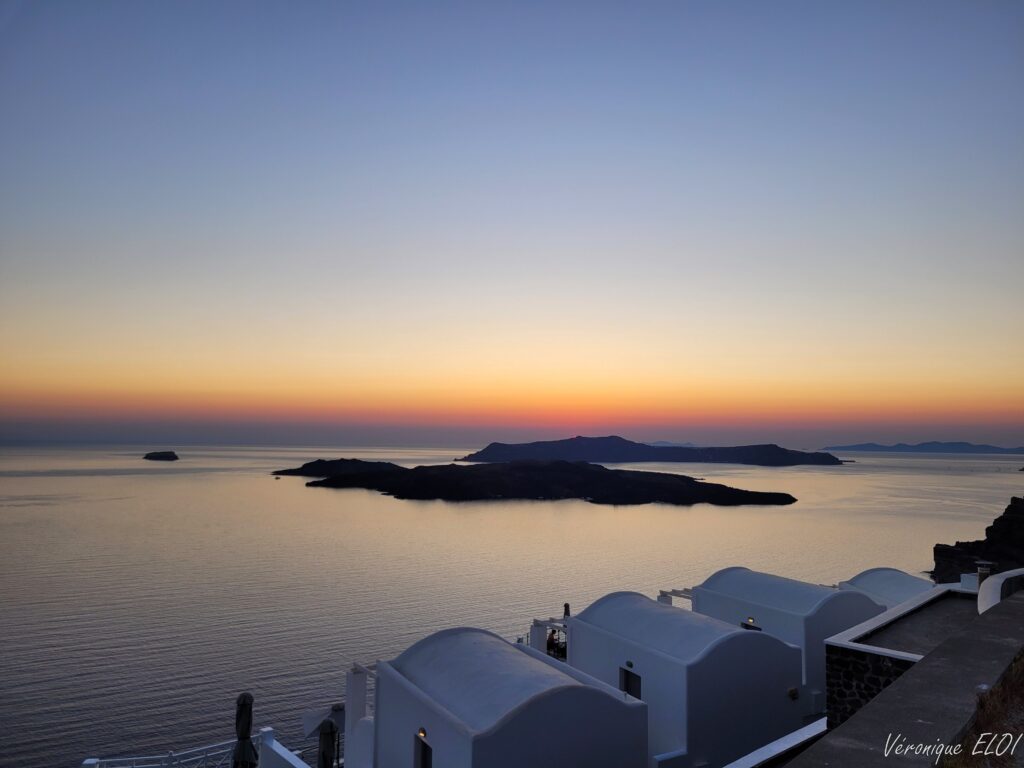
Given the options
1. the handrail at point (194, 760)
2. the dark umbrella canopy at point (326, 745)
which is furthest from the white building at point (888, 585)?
the handrail at point (194, 760)

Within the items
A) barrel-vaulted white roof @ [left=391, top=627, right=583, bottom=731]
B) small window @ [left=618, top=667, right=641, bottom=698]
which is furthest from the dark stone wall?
small window @ [left=618, top=667, right=641, bottom=698]

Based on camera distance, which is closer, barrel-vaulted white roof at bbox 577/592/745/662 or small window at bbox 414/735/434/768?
small window at bbox 414/735/434/768

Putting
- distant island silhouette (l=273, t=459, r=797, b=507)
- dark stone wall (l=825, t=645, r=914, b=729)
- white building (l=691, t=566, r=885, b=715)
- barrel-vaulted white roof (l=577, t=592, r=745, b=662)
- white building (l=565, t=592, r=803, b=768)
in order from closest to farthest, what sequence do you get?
1. dark stone wall (l=825, t=645, r=914, b=729)
2. white building (l=565, t=592, r=803, b=768)
3. barrel-vaulted white roof (l=577, t=592, r=745, b=662)
4. white building (l=691, t=566, r=885, b=715)
5. distant island silhouette (l=273, t=459, r=797, b=507)

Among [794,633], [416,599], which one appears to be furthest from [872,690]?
[416,599]

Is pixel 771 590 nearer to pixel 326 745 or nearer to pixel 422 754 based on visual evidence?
pixel 422 754

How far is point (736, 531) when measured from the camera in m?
85.3

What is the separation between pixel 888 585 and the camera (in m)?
24.2

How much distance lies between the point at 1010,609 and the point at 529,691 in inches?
345

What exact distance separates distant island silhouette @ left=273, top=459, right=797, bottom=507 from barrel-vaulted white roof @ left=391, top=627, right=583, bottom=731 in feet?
336

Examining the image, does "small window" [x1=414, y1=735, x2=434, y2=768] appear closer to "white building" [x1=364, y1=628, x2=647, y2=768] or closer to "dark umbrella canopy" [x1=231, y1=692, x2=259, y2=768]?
"white building" [x1=364, y1=628, x2=647, y2=768]

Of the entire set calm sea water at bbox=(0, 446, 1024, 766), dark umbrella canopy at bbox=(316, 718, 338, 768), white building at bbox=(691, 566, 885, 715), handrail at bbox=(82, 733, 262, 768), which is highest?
white building at bbox=(691, 566, 885, 715)

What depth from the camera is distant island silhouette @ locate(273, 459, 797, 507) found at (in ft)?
394

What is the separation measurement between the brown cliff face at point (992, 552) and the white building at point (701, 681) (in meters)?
43.2

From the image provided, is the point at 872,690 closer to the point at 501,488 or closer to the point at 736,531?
the point at 736,531
